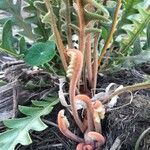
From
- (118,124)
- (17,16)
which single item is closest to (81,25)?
(118,124)

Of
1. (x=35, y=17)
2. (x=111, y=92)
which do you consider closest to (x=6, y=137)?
(x=111, y=92)

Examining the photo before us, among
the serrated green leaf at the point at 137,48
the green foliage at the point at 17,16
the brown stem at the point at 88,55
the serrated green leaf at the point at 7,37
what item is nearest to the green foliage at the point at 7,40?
the serrated green leaf at the point at 7,37

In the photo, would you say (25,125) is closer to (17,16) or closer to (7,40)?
(7,40)

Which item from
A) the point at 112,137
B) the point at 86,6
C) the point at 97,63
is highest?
the point at 86,6

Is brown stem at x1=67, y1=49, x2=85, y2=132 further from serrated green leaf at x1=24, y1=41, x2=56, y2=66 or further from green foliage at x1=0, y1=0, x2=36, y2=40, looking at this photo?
green foliage at x1=0, y1=0, x2=36, y2=40

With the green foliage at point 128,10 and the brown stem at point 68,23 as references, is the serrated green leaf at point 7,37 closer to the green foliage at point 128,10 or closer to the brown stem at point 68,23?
the brown stem at point 68,23

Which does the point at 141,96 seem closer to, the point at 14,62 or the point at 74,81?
the point at 74,81
